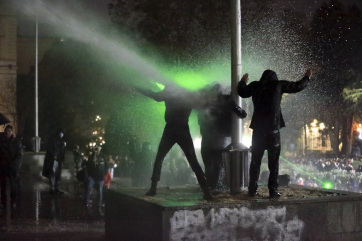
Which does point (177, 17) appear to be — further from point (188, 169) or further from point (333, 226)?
point (333, 226)

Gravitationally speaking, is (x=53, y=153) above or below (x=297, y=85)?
below

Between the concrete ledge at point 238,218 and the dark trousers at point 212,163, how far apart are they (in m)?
1.11

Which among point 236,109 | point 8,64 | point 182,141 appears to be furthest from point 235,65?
point 8,64

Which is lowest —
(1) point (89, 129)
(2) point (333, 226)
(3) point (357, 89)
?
(2) point (333, 226)

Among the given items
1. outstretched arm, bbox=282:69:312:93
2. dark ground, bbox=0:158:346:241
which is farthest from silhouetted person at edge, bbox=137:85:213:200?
outstretched arm, bbox=282:69:312:93

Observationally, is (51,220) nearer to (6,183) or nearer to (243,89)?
(6,183)

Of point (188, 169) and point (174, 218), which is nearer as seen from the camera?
point (174, 218)

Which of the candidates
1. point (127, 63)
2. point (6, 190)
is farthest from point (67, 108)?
point (6, 190)

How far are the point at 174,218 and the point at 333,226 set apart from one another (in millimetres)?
2323

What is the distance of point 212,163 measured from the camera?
9.41m

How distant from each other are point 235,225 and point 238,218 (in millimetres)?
93

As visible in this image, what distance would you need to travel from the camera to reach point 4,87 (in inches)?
1849

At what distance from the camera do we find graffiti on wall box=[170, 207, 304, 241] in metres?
6.77

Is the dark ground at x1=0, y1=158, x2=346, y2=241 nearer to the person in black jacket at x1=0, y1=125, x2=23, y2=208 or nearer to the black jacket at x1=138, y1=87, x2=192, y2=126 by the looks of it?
the person in black jacket at x1=0, y1=125, x2=23, y2=208
